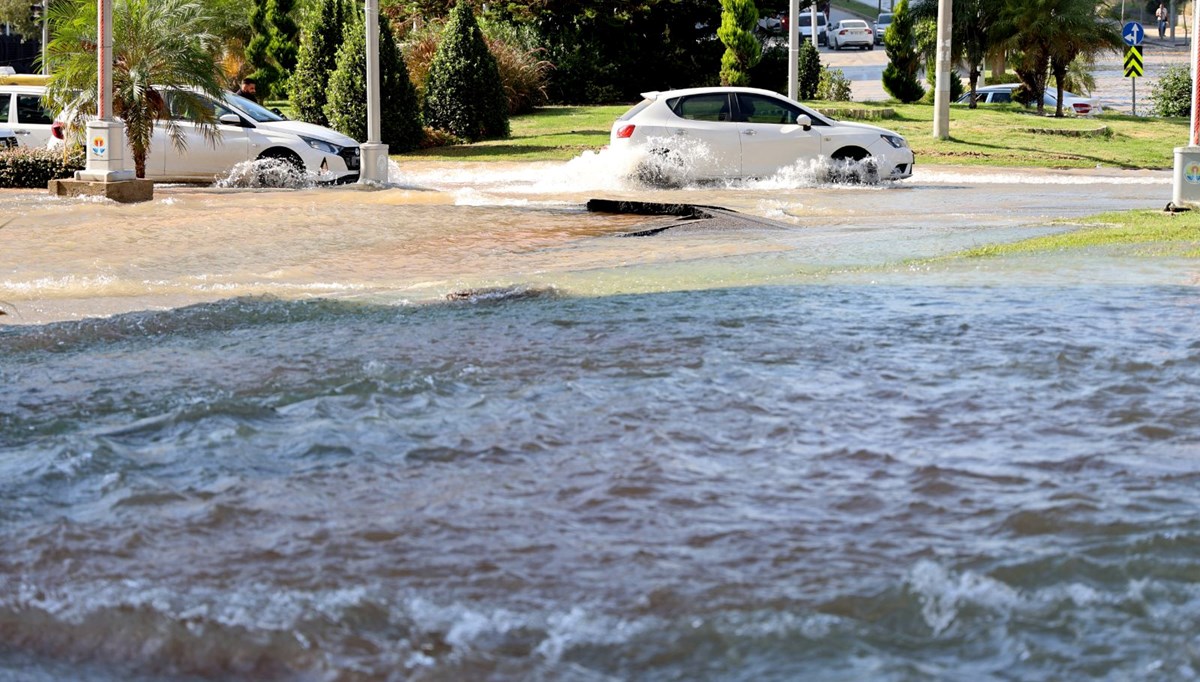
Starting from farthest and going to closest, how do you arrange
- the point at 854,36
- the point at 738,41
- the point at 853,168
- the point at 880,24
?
the point at 880,24 < the point at 854,36 < the point at 738,41 < the point at 853,168

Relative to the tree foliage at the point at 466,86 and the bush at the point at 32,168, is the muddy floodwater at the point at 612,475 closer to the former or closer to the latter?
the bush at the point at 32,168

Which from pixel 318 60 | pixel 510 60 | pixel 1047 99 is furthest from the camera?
pixel 1047 99

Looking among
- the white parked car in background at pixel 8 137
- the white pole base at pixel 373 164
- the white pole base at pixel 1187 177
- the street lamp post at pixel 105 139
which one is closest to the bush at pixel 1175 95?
the white pole base at pixel 1187 177

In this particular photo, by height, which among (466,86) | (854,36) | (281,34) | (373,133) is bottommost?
(373,133)

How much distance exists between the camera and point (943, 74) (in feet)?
85.3

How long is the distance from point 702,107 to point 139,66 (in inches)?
289

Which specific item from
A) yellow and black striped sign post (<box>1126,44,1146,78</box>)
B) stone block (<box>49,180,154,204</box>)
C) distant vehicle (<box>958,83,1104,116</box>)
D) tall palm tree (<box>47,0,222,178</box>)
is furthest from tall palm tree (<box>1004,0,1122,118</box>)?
stone block (<box>49,180,154,204</box>)

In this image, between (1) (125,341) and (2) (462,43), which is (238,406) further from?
(2) (462,43)

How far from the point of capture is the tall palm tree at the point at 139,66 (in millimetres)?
18828

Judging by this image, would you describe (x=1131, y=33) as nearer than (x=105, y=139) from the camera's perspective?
No

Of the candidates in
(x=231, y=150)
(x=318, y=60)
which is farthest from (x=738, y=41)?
(x=231, y=150)

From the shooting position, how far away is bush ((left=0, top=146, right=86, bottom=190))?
20.0m

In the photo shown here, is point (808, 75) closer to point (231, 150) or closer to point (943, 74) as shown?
point (943, 74)

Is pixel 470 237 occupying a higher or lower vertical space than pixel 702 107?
lower
